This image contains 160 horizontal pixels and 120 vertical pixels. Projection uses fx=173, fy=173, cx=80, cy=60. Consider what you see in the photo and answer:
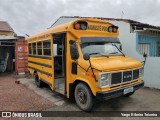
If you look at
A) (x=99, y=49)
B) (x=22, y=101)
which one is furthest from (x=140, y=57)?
(x=22, y=101)

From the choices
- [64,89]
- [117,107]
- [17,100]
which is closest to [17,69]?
[17,100]

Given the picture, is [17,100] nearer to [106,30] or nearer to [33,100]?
[33,100]

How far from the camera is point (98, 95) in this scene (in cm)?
460

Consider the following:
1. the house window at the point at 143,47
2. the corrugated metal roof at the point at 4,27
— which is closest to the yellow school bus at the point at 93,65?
the house window at the point at 143,47

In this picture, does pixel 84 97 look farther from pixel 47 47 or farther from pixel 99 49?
pixel 47 47

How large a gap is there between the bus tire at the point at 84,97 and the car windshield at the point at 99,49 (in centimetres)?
105

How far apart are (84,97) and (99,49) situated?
5.19 feet

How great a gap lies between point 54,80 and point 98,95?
248cm

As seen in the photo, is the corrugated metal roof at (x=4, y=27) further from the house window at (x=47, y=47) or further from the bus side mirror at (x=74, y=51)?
the bus side mirror at (x=74, y=51)

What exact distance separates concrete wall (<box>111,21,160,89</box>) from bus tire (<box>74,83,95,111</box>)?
4.08m

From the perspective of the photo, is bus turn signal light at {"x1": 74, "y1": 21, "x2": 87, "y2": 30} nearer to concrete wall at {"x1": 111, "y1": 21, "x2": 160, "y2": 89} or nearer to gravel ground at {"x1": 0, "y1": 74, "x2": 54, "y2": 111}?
gravel ground at {"x1": 0, "y1": 74, "x2": 54, "y2": 111}

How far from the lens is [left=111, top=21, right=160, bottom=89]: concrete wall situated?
7.75m

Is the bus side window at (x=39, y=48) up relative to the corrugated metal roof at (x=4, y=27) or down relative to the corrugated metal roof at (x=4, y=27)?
down

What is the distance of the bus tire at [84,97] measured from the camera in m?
5.00
